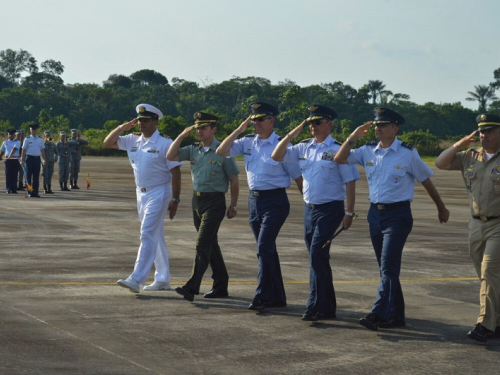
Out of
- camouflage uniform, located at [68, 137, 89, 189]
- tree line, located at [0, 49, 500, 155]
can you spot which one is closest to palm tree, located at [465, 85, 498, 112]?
tree line, located at [0, 49, 500, 155]

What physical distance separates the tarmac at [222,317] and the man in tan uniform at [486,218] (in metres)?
0.23

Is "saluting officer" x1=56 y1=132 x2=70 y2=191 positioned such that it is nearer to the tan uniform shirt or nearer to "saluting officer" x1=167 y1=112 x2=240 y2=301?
"saluting officer" x1=167 y1=112 x2=240 y2=301

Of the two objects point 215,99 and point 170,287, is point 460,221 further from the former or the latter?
point 215,99

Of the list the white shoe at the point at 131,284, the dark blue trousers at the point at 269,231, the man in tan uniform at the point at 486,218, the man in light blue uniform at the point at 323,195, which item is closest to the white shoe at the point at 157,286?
the white shoe at the point at 131,284

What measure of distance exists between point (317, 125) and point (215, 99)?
485ft

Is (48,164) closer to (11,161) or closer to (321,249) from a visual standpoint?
(11,161)

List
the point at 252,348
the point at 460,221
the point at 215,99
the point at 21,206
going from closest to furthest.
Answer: the point at 252,348, the point at 460,221, the point at 21,206, the point at 215,99

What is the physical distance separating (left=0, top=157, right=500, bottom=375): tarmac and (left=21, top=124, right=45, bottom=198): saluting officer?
10.5 metres

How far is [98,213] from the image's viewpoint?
21.8 meters

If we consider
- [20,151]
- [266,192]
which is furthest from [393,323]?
[20,151]

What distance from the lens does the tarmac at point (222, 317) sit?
739cm

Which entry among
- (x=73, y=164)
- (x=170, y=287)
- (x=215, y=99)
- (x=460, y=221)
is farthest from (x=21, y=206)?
(x=215, y=99)

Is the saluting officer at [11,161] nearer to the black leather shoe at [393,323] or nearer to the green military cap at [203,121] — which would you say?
the green military cap at [203,121]

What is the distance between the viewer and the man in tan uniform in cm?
840
